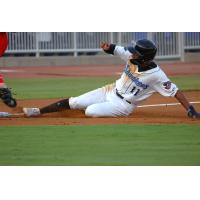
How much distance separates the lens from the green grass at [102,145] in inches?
287

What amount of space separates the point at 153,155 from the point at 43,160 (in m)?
0.86

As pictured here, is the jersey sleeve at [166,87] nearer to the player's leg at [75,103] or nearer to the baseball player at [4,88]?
the player's leg at [75,103]

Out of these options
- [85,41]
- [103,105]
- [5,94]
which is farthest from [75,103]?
[85,41]

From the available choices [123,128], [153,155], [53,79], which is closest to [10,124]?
[123,128]

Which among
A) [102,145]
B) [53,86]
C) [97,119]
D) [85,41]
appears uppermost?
[85,41]

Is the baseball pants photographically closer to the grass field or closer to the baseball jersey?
the baseball jersey

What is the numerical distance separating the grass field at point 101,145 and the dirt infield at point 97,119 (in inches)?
13.2

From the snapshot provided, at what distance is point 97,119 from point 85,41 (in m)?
1.10

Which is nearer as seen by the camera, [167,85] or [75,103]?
[167,85]

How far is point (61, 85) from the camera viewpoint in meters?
12.5

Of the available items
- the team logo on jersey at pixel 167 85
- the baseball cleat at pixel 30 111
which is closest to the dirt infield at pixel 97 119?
the baseball cleat at pixel 30 111

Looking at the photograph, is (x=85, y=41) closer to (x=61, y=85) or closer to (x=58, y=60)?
(x=58, y=60)

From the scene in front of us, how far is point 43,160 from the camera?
729 cm
